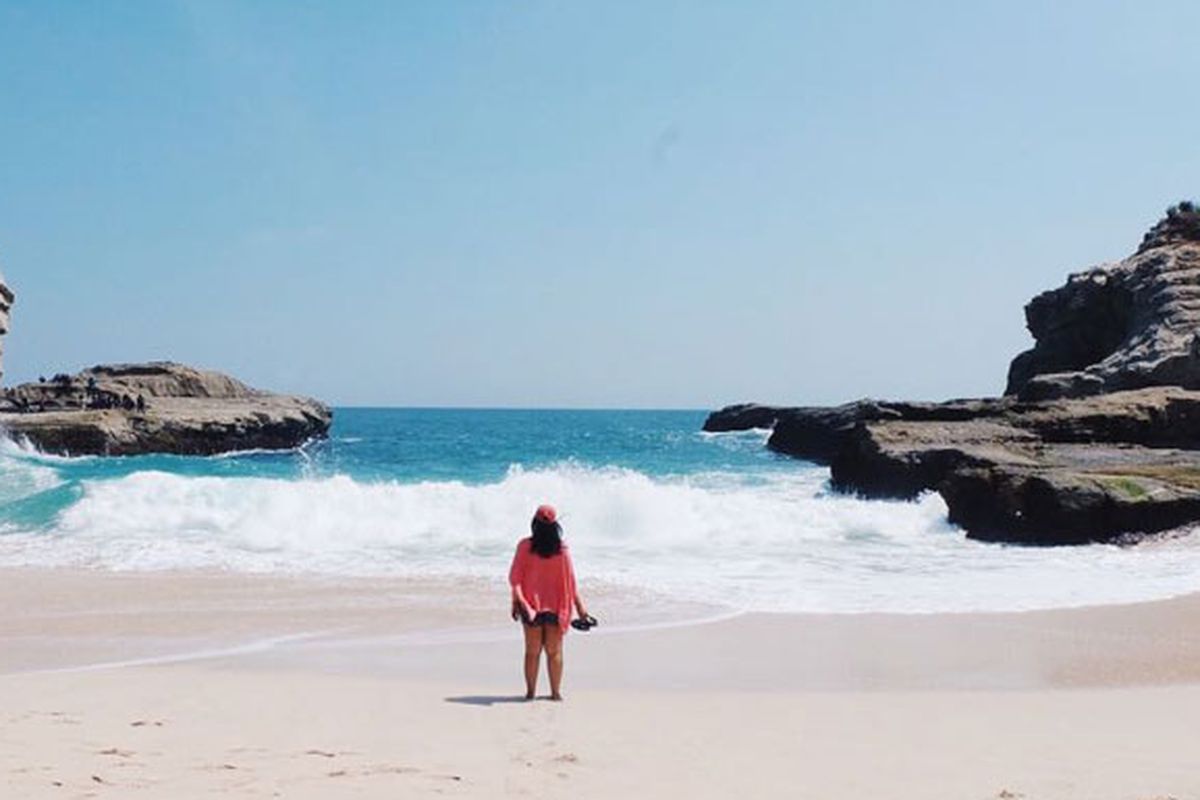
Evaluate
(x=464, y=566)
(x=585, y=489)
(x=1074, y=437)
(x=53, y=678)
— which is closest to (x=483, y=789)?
(x=53, y=678)

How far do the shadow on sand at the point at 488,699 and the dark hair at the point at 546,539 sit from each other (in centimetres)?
105

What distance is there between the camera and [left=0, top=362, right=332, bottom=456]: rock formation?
49.0 m

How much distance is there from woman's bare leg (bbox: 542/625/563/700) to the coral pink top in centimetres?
8

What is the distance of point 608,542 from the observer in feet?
69.1

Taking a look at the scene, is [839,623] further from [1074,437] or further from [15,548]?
[1074,437]

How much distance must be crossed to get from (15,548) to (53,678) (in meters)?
11.2

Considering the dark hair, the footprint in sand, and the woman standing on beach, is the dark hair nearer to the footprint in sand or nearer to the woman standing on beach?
the woman standing on beach

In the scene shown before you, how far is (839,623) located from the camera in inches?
466

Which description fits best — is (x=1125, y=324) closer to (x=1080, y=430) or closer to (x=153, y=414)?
(x=1080, y=430)

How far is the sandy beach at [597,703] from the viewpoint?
20.0 ft

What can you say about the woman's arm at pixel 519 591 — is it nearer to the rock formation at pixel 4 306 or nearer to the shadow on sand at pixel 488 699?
the shadow on sand at pixel 488 699

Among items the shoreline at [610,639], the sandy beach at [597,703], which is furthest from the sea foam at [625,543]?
the sandy beach at [597,703]

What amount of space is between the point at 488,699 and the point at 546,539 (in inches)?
49.0

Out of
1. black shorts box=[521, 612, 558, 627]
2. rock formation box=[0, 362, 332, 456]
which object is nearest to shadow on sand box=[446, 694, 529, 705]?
black shorts box=[521, 612, 558, 627]
